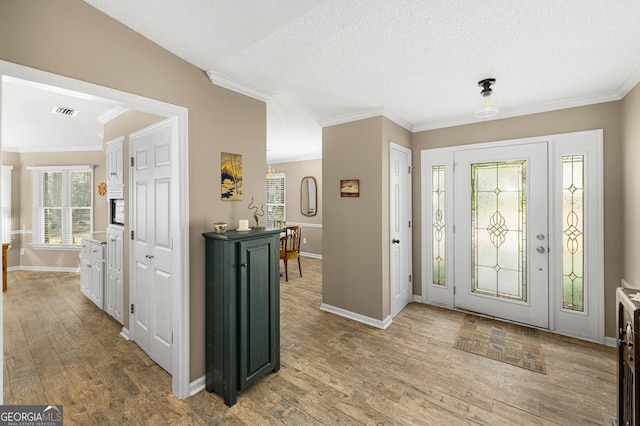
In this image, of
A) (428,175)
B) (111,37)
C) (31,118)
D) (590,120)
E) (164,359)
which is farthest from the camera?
(31,118)

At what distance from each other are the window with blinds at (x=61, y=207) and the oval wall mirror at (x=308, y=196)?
444 cm

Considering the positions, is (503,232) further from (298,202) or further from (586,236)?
(298,202)

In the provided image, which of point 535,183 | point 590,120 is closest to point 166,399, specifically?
point 535,183

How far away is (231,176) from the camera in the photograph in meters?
2.42

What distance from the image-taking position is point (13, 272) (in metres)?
5.51

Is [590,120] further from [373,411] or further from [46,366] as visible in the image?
[46,366]

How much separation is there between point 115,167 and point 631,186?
5.08m

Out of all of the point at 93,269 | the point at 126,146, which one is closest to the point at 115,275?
the point at 93,269

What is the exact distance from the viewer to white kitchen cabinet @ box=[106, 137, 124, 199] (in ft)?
9.67

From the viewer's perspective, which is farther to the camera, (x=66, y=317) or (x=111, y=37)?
(x=66, y=317)

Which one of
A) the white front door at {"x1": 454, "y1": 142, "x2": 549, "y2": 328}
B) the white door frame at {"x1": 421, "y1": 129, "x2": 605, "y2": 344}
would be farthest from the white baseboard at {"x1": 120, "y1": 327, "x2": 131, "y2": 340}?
the white door frame at {"x1": 421, "y1": 129, "x2": 605, "y2": 344}

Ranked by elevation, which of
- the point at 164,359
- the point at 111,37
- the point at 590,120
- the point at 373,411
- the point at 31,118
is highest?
the point at 31,118

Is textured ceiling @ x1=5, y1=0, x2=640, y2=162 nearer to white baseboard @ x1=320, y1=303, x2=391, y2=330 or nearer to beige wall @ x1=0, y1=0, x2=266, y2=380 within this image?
beige wall @ x1=0, y1=0, x2=266, y2=380

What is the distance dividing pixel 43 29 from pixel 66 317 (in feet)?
11.0
